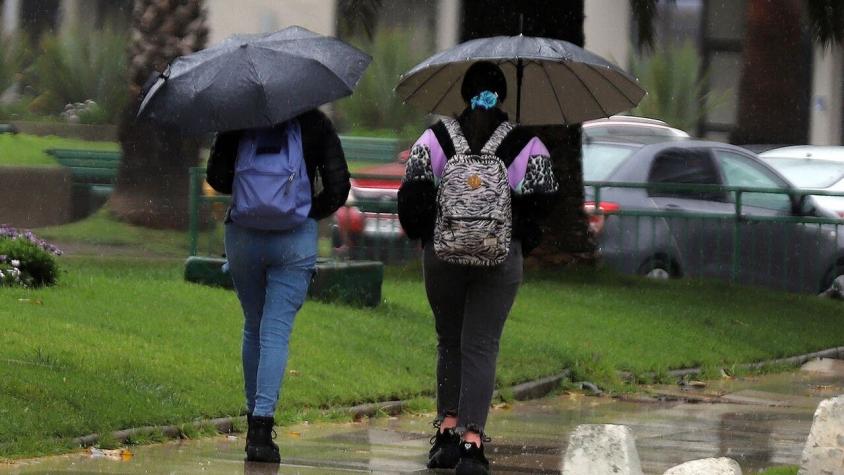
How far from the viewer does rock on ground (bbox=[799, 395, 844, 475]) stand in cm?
657

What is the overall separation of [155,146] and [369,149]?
2.72 m

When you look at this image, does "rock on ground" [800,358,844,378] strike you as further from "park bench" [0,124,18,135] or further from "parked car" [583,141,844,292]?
"park bench" [0,124,18,135]

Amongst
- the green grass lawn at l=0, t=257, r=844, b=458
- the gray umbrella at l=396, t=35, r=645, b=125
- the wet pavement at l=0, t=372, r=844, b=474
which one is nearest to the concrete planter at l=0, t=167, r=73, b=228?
the green grass lawn at l=0, t=257, r=844, b=458

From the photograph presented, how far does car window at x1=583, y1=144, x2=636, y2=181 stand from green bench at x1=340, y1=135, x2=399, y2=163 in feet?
12.0

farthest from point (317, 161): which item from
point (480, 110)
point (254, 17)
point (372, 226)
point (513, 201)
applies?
point (254, 17)

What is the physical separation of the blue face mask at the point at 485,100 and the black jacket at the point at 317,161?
2.00 ft

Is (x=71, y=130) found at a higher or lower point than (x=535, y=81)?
lower

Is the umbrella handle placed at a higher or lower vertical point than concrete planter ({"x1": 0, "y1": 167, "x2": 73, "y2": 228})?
higher

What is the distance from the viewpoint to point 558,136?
16.1 meters

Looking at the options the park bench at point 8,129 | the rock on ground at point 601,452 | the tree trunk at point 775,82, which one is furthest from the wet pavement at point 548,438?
the tree trunk at point 775,82

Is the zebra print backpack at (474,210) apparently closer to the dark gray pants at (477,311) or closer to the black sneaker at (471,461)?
the dark gray pants at (477,311)

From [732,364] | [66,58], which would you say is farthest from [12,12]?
[732,364]

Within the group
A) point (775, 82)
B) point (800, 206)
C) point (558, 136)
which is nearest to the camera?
point (558, 136)

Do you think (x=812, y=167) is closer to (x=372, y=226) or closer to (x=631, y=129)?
(x=631, y=129)
